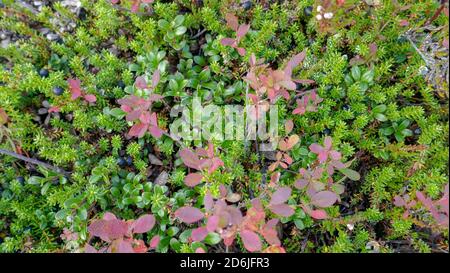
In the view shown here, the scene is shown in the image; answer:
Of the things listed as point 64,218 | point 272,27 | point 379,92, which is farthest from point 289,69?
point 64,218

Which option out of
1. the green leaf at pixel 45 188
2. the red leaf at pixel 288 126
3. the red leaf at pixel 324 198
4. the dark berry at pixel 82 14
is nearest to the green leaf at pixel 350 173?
the red leaf at pixel 324 198

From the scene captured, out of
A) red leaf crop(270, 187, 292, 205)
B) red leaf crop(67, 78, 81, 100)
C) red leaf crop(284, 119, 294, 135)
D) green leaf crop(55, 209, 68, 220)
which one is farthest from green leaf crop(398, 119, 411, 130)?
green leaf crop(55, 209, 68, 220)

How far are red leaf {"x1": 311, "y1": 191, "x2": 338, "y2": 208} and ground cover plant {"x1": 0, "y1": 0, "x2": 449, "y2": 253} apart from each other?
3cm

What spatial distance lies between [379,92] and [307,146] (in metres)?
0.66

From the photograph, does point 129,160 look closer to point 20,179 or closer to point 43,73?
point 20,179

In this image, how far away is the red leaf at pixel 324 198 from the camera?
7.52ft

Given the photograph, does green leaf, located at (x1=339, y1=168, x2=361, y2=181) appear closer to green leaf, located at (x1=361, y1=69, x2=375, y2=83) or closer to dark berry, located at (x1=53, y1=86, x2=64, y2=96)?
green leaf, located at (x1=361, y1=69, x2=375, y2=83)

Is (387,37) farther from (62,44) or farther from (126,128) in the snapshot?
(62,44)

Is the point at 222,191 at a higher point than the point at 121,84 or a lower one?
lower

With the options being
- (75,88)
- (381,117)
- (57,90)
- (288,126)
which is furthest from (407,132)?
(57,90)

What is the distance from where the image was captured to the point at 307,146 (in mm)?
2881

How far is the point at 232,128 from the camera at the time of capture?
2.75 metres

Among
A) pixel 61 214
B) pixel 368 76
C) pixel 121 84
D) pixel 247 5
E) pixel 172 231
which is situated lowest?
pixel 172 231

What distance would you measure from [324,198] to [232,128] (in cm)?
80
